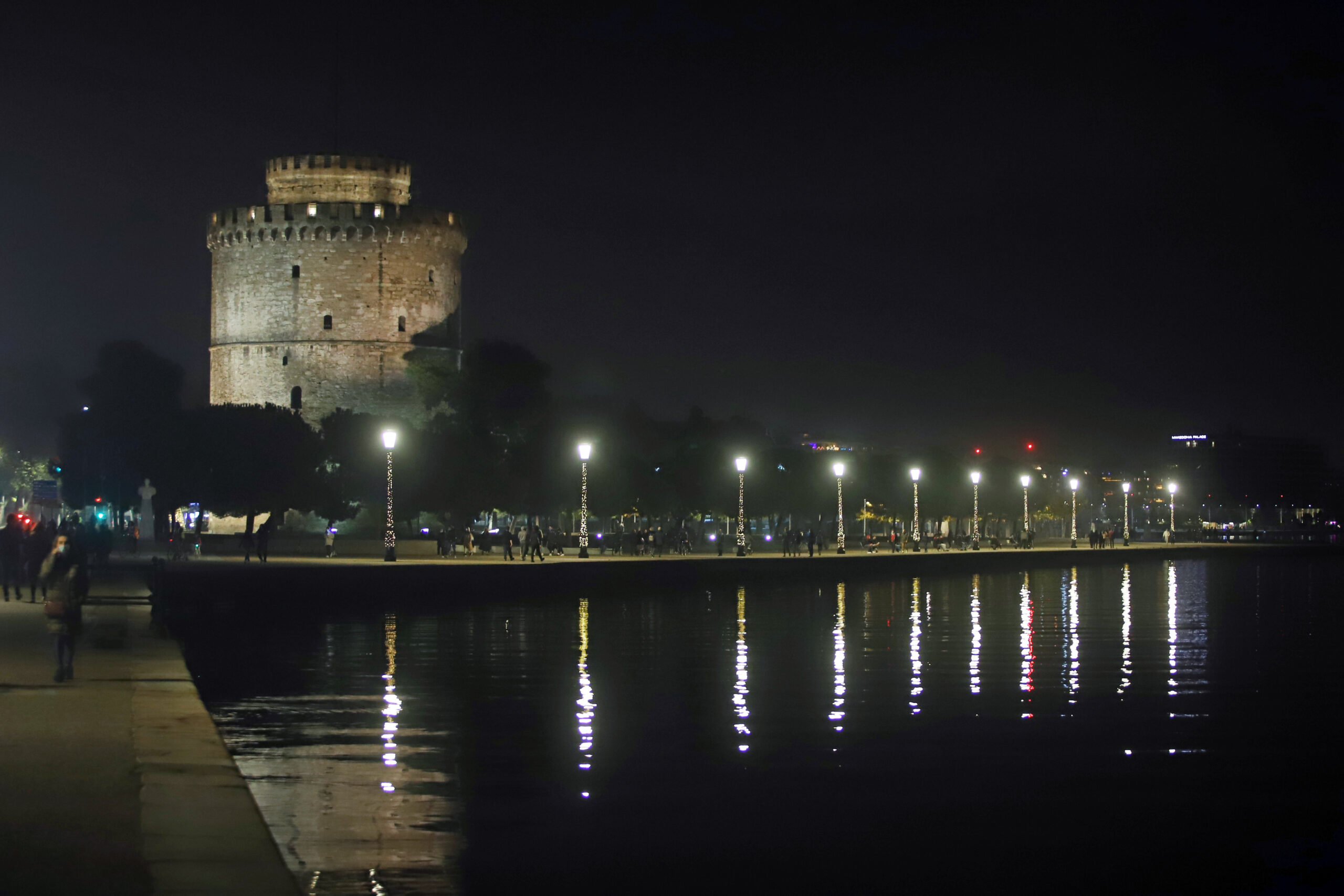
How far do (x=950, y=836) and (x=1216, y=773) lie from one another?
2604 millimetres

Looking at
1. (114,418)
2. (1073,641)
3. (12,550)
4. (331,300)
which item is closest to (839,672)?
(1073,641)

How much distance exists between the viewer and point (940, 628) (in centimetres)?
2177

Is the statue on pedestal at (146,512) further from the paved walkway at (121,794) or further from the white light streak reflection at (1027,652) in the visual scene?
the paved walkway at (121,794)

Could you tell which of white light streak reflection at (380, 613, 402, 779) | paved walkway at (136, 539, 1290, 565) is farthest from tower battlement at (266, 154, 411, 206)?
white light streak reflection at (380, 613, 402, 779)

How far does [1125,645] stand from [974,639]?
1777 mm

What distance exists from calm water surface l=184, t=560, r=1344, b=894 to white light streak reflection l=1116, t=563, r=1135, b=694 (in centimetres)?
11

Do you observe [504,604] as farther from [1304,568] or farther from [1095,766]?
[1304,568]

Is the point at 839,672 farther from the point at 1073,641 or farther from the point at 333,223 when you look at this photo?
the point at 333,223

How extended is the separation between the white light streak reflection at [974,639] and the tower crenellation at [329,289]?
30159mm

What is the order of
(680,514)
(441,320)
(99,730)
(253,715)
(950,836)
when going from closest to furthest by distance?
(950,836) < (99,730) < (253,715) < (441,320) < (680,514)

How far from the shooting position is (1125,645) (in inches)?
761

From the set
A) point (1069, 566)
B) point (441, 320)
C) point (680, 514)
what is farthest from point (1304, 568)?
point (441, 320)

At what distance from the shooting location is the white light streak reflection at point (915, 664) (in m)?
13.3

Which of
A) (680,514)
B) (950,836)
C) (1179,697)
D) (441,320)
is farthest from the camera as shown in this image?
(680,514)
